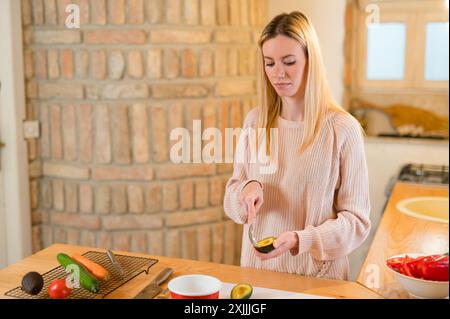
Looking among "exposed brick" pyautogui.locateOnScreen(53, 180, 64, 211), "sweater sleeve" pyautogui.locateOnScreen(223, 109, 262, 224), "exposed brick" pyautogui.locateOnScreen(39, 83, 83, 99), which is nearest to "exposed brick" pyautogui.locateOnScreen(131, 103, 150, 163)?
"exposed brick" pyautogui.locateOnScreen(39, 83, 83, 99)

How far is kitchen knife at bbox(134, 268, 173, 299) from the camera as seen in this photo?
1.02 m

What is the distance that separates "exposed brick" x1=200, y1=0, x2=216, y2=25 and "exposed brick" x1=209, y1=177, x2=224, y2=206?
0.60 meters

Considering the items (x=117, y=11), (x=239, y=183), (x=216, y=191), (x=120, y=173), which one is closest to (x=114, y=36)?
(x=117, y=11)

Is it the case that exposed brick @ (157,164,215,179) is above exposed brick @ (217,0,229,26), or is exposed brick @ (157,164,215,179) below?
below

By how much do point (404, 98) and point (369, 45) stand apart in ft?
0.86

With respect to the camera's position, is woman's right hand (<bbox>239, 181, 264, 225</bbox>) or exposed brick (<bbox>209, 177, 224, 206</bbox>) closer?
woman's right hand (<bbox>239, 181, 264, 225</bbox>)

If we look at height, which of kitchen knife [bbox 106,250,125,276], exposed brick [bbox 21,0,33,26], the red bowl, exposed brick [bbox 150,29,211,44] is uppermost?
exposed brick [bbox 21,0,33,26]

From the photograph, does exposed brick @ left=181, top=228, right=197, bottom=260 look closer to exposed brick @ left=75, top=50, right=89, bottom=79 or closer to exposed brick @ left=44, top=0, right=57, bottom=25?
exposed brick @ left=75, top=50, right=89, bottom=79

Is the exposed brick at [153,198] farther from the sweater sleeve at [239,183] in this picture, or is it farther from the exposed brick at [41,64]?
the sweater sleeve at [239,183]

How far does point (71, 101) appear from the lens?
2127 mm

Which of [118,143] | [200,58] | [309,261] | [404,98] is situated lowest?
[309,261]
